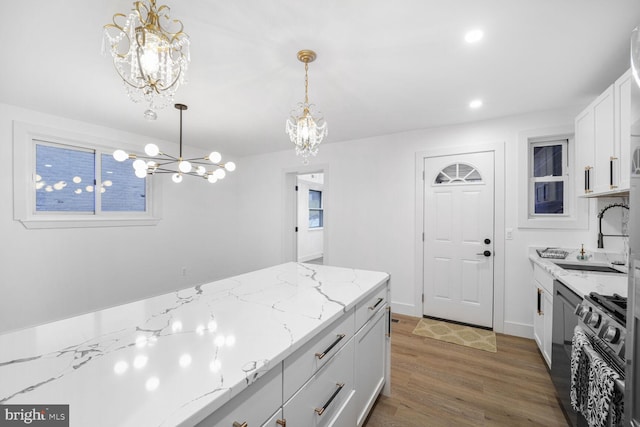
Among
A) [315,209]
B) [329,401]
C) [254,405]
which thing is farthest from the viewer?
[315,209]

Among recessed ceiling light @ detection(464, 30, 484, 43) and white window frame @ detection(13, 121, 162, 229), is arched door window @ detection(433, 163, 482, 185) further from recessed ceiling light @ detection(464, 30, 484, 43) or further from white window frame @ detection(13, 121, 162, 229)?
white window frame @ detection(13, 121, 162, 229)

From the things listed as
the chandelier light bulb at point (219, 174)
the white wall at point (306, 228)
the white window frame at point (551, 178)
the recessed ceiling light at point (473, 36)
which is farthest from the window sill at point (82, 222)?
the white window frame at point (551, 178)

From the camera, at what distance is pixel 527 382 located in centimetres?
215

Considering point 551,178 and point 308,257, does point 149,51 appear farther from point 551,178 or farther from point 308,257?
point 308,257

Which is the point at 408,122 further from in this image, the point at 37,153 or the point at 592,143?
the point at 37,153

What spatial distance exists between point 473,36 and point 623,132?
47.5 inches

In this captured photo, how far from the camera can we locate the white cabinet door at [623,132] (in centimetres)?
175

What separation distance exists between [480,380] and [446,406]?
1.64 feet

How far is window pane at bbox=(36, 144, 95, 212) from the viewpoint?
320 cm

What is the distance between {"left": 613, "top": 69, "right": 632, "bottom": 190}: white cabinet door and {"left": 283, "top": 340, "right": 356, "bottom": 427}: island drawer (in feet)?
6.99

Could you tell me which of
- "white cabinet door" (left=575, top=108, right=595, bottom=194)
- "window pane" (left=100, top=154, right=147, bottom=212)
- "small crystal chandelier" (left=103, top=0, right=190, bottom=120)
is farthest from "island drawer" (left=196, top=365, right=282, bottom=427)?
"window pane" (left=100, top=154, right=147, bottom=212)

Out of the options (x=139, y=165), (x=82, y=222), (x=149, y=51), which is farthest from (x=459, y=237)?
(x=82, y=222)

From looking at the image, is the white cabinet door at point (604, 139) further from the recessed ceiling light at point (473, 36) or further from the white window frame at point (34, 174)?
the white window frame at point (34, 174)

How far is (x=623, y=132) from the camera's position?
1.79 meters
